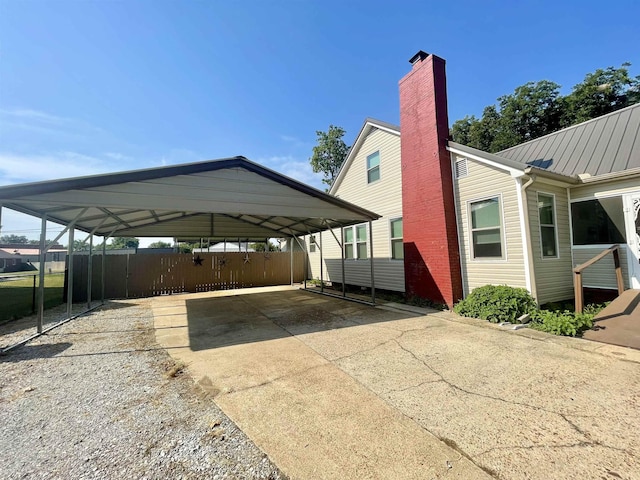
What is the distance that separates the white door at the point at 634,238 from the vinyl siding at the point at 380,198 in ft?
17.4

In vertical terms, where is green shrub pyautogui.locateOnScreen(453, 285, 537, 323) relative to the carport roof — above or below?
below

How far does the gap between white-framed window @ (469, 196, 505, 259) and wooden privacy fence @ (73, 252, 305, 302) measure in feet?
33.4

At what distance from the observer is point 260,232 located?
532 inches

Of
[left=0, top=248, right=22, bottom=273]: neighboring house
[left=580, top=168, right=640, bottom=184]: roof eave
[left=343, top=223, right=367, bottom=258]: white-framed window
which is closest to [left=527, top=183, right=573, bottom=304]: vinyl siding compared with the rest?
[left=580, top=168, right=640, bottom=184]: roof eave

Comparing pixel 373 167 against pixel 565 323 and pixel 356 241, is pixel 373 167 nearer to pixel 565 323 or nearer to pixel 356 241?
pixel 356 241

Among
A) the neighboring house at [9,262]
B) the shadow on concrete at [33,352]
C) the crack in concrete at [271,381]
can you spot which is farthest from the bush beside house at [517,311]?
the neighboring house at [9,262]

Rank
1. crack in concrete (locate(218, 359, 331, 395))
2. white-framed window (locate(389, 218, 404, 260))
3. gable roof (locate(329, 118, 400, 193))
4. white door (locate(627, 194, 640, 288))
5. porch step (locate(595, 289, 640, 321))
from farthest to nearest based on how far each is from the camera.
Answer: gable roof (locate(329, 118, 400, 193)) < white-framed window (locate(389, 218, 404, 260)) < white door (locate(627, 194, 640, 288)) < porch step (locate(595, 289, 640, 321)) < crack in concrete (locate(218, 359, 331, 395))

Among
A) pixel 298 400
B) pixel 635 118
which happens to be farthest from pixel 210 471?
pixel 635 118

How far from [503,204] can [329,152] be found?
739 inches

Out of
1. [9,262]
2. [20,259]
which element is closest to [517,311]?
[20,259]

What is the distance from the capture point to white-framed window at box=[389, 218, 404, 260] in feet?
31.4

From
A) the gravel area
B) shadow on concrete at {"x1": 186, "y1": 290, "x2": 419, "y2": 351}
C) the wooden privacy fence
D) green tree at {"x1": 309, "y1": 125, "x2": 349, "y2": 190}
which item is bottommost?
shadow on concrete at {"x1": 186, "y1": 290, "x2": 419, "y2": 351}

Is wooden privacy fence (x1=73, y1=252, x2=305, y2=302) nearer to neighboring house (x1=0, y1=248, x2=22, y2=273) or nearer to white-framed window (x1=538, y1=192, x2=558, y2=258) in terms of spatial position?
white-framed window (x1=538, y1=192, x2=558, y2=258)

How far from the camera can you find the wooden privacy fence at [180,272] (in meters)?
10.7
